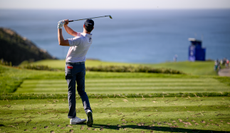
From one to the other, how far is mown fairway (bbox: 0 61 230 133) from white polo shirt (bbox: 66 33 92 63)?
56.1 inches

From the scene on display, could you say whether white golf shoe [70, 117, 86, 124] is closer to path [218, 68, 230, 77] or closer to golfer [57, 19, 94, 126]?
golfer [57, 19, 94, 126]

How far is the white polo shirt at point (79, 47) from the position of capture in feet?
14.4

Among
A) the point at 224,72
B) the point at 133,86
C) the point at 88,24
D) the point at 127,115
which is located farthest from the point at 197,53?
the point at 88,24

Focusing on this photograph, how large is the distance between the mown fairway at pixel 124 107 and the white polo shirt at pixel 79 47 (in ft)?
4.67

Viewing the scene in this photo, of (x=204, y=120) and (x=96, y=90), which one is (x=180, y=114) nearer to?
(x=204, y=120)

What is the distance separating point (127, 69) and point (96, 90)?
6.28 meters

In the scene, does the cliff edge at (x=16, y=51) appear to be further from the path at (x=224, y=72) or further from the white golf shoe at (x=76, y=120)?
the white golf shoe at (x=76, y=120)

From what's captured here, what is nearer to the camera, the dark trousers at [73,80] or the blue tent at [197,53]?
the dark trousers at [73,80]

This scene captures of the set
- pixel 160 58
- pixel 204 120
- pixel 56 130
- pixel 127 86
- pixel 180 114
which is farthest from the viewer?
pixel 160 58

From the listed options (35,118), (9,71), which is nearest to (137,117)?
(35,118)

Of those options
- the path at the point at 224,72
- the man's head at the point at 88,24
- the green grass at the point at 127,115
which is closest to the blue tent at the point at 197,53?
the path at the point at 224,72

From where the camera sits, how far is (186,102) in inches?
246

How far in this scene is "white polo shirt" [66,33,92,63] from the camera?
4.40 m

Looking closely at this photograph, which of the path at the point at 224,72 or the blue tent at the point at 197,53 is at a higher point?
the blue tent at the point at 197,53
